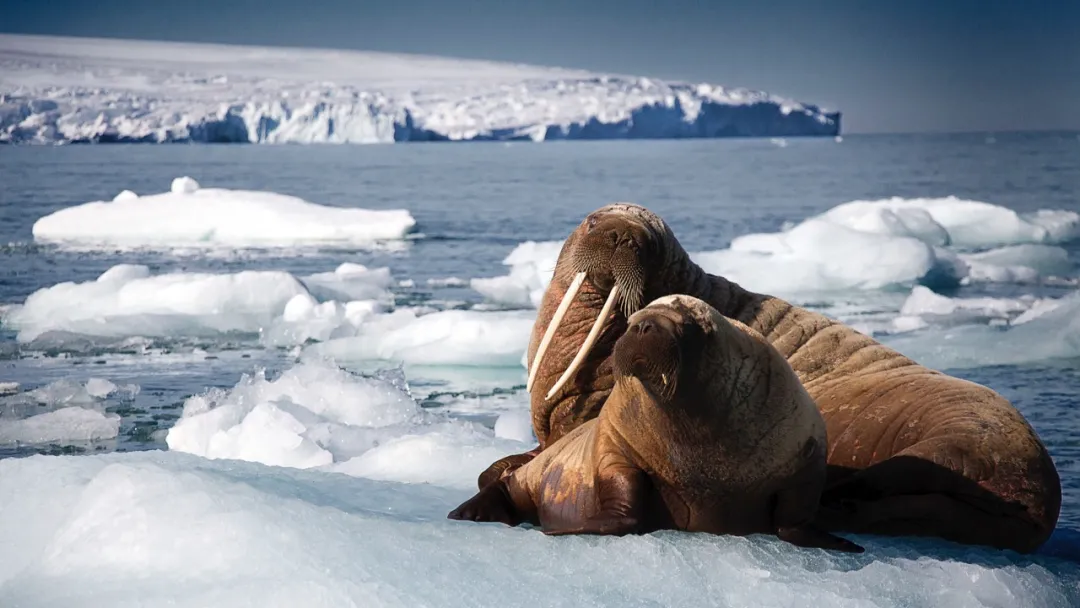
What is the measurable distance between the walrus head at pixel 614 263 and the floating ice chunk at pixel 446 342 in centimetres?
650

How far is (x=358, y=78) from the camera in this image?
68188 millimetres

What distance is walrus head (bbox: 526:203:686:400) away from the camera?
13.5ft

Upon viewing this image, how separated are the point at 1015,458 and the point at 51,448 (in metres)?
5.90

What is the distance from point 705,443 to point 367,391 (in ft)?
14.6

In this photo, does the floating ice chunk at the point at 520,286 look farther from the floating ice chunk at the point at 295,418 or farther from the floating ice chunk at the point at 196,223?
the floating ice chunk at the point at 196,223

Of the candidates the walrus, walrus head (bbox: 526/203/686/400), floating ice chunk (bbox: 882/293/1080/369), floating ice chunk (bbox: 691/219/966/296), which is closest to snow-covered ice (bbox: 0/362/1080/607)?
the walrus

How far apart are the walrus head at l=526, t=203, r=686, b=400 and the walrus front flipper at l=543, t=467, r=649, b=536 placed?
1.82ft

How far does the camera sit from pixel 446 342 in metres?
11.0

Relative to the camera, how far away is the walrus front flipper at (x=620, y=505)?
3453mm

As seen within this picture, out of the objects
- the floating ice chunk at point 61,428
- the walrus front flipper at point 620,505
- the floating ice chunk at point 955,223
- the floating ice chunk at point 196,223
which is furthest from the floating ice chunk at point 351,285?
the walrus front flipper at point 620,505

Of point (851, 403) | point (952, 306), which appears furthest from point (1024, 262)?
point (851, 403)

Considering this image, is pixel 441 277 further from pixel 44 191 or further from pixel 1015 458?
pixel 44 191

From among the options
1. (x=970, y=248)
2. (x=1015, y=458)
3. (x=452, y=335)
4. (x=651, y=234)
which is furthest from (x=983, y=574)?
(x=970, y=248)

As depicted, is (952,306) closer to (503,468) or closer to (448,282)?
(448,282)
